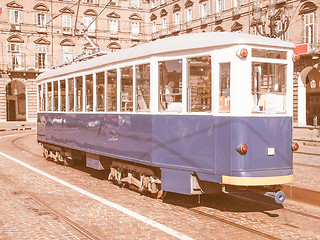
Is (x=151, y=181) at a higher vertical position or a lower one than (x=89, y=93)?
lower

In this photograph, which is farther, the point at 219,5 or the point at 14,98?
the point at 14,98

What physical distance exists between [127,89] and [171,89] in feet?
4.59

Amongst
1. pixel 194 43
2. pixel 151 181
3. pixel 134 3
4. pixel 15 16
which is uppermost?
pixel 134 3

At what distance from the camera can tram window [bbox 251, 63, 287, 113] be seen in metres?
7.23

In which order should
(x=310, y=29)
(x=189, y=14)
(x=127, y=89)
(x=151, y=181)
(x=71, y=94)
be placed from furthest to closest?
(x=189, y=14)
(x=310, y=29)
(x=71, y=94)
(x=127, y=89)
(x=151, y=181)

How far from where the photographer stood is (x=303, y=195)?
29.0ft

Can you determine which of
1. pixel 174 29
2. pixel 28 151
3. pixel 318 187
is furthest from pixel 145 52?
pixel 174 29

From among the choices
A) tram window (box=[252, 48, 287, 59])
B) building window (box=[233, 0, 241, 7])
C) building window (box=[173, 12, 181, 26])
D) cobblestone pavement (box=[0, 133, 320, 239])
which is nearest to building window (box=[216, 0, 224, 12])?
building window (box=[233, 0, 241, 7])

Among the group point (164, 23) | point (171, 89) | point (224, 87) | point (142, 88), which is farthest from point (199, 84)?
point (164, 23)

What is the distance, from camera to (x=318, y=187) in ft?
29.7

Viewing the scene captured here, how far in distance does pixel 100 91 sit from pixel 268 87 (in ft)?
13.7

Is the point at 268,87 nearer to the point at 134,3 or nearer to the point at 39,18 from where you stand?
the point at 39,18

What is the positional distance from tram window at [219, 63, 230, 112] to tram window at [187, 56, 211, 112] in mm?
212

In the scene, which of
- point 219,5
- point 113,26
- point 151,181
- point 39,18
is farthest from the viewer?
point 113,26
